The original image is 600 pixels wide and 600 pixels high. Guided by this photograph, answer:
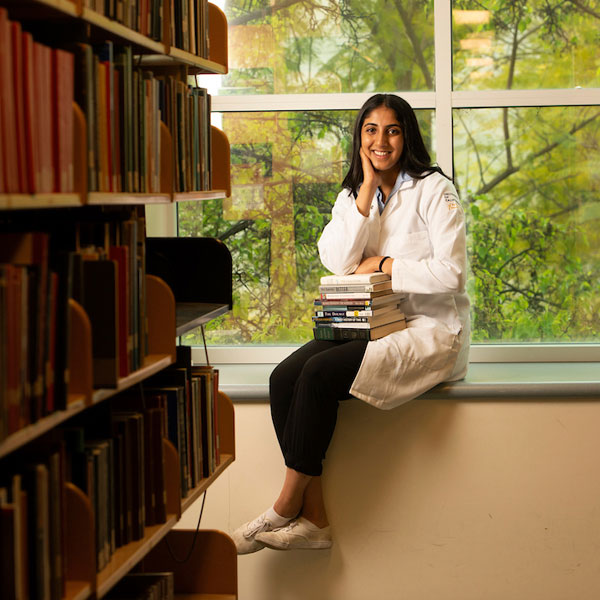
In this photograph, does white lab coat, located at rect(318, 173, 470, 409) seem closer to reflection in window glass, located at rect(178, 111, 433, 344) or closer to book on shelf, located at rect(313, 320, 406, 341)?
book on shelf, located at rect(313, 320, 406, 341)

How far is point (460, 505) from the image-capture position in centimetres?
259

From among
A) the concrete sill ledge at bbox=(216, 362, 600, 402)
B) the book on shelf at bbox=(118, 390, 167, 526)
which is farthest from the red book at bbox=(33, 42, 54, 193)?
the concrete sill ledge at bbox=(216, 362, 600, 402)

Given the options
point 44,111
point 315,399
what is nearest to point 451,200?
point 315,399

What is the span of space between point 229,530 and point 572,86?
6.57ft

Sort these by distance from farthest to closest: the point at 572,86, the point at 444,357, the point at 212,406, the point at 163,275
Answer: the point at 572,86 → the point at 444,357 → the point at 163,275 → the point at 212,406

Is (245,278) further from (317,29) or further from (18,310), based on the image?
(18,310)

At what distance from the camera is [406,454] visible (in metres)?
2.60

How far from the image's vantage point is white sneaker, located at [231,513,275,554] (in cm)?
246

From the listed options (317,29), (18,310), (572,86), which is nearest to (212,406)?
(18,310)

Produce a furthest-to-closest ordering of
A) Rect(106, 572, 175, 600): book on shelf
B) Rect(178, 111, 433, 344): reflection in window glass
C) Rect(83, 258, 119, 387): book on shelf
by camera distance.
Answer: Rect(178, 111, 433, 344): reflection in window glass
Rect(106, 572, 175, 600): book on shelf
Rect(83, 258, 119, 387): book on shelf

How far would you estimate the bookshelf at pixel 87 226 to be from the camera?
113cm

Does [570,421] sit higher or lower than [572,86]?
lower

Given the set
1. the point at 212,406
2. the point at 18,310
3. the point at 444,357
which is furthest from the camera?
the point at 444,357

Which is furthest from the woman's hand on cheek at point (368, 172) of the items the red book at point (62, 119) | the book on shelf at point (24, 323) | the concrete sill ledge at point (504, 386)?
the book on shelf at point (24, 323)
